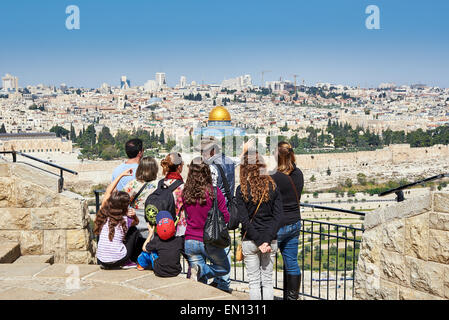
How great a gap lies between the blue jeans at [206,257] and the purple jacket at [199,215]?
0.15 ft

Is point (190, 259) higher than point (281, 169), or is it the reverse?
point (281, 169)

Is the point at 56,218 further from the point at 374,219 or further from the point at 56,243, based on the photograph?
the point at 374,219

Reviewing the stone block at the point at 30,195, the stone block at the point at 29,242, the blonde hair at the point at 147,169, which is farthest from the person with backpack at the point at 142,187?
the stone block at the point at 29,242

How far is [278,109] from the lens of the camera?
111 m

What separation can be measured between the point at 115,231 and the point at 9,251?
3.26ft

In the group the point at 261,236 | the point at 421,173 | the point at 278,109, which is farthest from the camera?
the point at 278,109

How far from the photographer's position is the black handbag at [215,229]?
2.79m

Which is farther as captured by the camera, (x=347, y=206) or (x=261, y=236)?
(x=347, y=206)

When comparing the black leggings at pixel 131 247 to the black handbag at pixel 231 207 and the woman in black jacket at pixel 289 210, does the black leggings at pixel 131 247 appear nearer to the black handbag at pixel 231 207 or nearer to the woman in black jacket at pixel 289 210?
the black handbag at pixel 231 207

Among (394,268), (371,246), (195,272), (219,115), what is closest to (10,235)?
(195,272)

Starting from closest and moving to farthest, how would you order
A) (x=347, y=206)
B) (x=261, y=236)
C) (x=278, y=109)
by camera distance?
(x=261, y=236), (x=347, y=206), (x=278, y=109)
